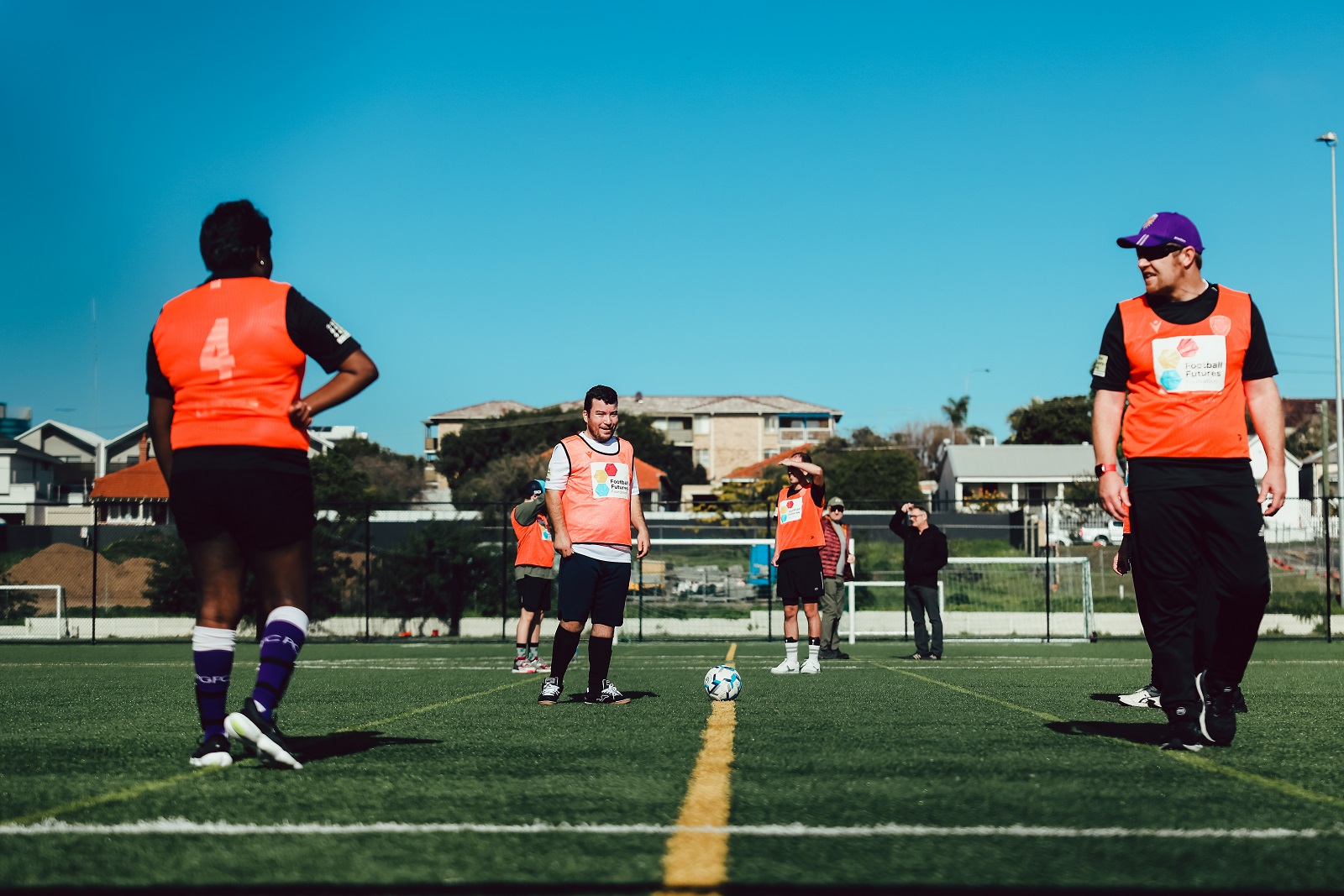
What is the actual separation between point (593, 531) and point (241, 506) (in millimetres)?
3334

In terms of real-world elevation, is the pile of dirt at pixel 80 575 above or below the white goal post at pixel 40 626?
above

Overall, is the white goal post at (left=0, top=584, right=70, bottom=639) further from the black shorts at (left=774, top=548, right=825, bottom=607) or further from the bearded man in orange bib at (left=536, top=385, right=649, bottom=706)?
the bearded man in orange bib at (left=536, top=385, right=649, bottom=706)

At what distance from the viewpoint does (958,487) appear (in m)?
72.8

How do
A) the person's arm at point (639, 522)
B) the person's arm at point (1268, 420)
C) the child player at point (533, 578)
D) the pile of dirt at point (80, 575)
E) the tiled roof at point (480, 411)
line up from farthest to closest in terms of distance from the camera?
the tiled roof at point (480, 411) < the pile of dirt at point (80, 575) < the child player at point (533, 578) < the person's arm at point (639, 522) < the person's arm at point (1268, 420)

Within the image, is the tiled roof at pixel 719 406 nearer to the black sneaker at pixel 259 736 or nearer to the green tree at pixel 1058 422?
the green tree at pixel 1058 422

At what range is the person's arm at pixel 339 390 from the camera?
429 centimetres

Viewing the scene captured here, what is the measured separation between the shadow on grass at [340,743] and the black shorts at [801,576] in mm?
5538

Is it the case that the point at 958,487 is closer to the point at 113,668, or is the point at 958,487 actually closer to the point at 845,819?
the point at 113,668

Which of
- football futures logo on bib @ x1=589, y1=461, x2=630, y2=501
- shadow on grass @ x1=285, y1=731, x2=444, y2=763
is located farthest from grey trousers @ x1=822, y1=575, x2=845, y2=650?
shadow on grass @ x1=285, y1=731, x2=444, y2=763

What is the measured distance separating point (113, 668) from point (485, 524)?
1135 centimetres

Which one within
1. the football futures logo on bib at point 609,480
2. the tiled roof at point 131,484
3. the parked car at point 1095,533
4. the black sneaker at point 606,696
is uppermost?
the tiled roof at point 131,484

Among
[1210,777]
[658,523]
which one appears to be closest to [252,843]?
[1210,777]

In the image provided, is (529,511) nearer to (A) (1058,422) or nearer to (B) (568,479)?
(B) (568,479)

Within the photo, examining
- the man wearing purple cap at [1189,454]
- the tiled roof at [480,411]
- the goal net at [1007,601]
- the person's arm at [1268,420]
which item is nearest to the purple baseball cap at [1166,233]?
the man wearing purple cap at [1189,454]
